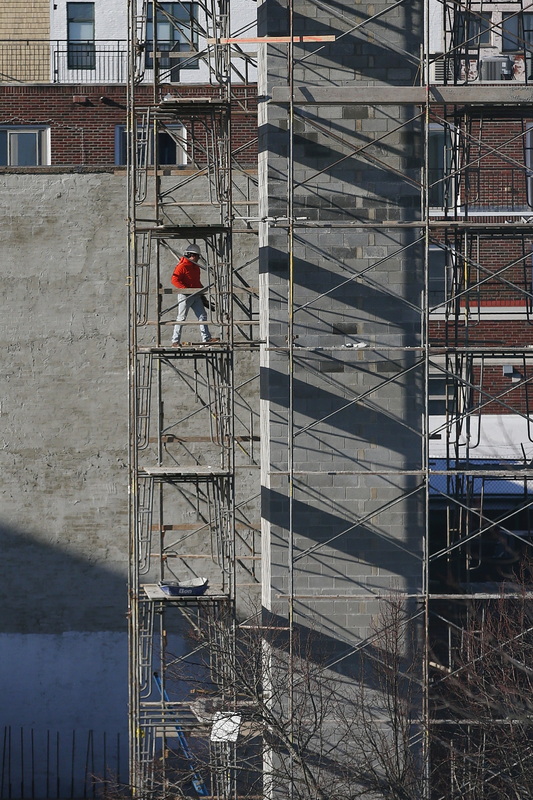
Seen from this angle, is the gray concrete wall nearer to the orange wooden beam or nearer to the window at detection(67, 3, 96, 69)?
the orange wooden beam

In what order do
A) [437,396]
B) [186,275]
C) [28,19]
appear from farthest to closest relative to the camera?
[28,19], [437,396], [186,275]

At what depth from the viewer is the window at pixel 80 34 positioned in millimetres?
37750

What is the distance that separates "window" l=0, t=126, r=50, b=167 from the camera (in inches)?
1393

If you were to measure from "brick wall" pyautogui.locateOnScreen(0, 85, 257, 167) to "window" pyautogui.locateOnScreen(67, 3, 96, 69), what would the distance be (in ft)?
10.1

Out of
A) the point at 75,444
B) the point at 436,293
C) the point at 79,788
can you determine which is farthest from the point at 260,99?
the point at 79,788

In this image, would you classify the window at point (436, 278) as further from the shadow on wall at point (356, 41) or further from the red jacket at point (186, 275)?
the shadow on wall at point (356, 41)

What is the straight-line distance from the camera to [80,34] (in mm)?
38250

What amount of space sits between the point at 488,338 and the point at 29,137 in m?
13.4

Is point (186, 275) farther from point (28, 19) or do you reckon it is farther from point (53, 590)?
point (28, 19)

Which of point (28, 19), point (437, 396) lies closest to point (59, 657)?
point (437, 396)

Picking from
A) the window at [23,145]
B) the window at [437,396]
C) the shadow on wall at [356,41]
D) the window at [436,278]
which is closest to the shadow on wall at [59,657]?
the window at [437,396]

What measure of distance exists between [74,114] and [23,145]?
1.67 metres

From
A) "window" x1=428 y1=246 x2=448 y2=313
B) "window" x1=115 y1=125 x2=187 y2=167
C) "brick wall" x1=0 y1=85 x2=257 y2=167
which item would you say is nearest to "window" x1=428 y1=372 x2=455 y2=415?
"window" x1=428 y1=246 x2=448 y2=313

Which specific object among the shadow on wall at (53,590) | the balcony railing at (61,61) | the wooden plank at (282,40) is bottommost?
the shadow on wall at (53,590)
